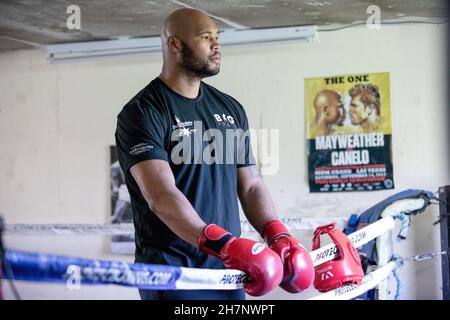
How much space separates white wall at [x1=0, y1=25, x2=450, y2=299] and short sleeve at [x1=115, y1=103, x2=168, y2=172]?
221 centimetres

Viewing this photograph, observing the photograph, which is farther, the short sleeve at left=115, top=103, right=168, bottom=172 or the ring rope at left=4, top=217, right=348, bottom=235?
the ring rope at left=4, top=217, right=348, bottom=235

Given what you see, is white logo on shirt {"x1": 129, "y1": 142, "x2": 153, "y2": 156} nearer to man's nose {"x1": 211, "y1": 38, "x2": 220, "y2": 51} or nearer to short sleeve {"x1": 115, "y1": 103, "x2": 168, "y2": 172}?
short sleeve {"x1": 115, "y1": 103, "x2": 168, "y2": 172}

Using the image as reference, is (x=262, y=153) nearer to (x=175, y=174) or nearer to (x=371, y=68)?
(x=371, y=68)

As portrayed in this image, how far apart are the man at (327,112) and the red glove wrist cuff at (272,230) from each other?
211cm

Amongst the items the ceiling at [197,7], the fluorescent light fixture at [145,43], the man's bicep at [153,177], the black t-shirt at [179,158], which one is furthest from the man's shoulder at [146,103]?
the fluorescent light fixture at [145,43]

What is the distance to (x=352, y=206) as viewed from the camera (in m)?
3.53

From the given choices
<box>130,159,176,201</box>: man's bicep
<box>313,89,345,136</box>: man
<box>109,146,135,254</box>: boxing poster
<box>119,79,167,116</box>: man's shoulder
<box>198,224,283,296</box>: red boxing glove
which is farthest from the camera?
<box>109,146,135,254</box>: boxing poster

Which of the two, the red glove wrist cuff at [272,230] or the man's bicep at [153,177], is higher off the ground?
the man's bicep at [153,177]

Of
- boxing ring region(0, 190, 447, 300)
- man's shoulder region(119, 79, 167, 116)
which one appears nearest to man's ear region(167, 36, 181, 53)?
man's shoulder region(119, 79, 167, 116)

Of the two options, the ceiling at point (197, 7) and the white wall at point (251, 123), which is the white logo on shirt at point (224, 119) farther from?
the white wall at point (251, 123)

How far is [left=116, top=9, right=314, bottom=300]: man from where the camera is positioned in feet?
4.27

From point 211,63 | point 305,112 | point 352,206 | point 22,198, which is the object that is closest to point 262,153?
point 305,112

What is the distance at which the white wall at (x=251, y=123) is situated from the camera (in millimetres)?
3457

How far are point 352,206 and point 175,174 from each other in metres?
2.19
